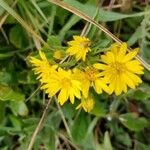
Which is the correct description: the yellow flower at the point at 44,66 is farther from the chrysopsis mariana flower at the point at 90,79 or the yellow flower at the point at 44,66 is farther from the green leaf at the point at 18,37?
the green leaf at the point at 18,37

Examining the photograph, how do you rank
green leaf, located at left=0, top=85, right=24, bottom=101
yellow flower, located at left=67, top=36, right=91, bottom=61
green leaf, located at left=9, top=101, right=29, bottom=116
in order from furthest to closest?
green leaf, located at left=9, top=101, right=29, bottom=116
green leaf, located at left=0, top=85, right=24, bottom=101
yellow flower, located at left=67, top=36, right=91, bottom=61

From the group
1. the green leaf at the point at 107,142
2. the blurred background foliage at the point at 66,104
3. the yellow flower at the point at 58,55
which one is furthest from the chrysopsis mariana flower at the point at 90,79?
the green leaf at the point at 107,142

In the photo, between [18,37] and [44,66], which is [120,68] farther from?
[18,37]

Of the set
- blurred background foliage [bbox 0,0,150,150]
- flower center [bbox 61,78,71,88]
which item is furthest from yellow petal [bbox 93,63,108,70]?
blurred background foliage [bbox 0,0,150,150]

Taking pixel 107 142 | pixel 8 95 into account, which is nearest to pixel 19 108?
pixel 8 95

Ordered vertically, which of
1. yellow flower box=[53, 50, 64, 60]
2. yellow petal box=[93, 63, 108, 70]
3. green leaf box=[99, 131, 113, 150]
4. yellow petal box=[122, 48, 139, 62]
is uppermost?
yellow flower box=[53, 50, 64, 60]

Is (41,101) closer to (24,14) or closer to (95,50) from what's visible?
(24,14)

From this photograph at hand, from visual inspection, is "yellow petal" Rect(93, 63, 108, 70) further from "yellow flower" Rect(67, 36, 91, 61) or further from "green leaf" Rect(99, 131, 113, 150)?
"green leaf" Rect(99, 131, 113, 150)

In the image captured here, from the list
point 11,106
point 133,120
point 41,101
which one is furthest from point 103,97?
point 11,106
